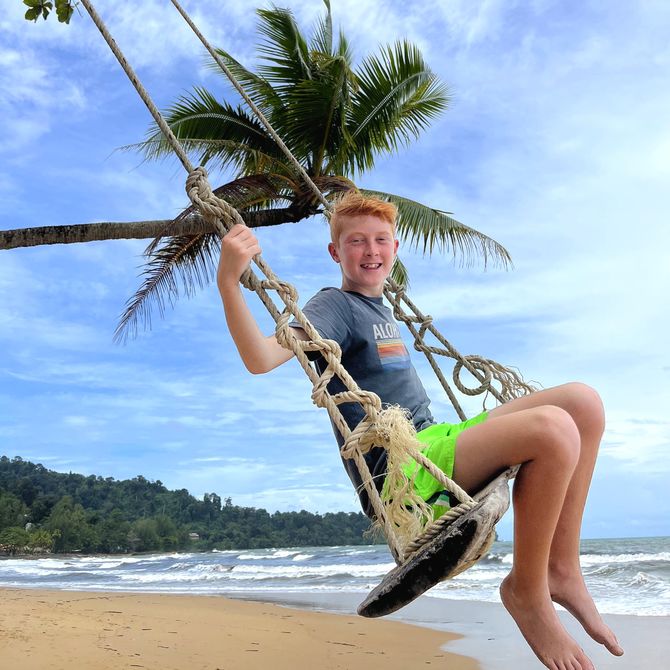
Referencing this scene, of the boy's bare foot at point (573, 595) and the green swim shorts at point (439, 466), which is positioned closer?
the green swim shorts at point (439, 466)

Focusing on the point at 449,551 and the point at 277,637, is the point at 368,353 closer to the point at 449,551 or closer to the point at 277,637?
the point at 449,551

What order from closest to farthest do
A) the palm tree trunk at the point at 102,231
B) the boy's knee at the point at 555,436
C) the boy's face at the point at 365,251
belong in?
1. the boy's knee at the point at 555,436
2. the boy's face at the point at 365,251
3. the palm tree trunk at the point at 102,231

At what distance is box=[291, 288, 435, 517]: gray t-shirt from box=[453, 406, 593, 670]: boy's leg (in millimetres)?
378

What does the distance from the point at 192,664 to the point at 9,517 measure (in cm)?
2593

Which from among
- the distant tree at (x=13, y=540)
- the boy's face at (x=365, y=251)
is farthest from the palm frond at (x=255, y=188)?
the distant tree at (x=13, y=540)

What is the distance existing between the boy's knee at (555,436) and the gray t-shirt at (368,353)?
0.49 meters

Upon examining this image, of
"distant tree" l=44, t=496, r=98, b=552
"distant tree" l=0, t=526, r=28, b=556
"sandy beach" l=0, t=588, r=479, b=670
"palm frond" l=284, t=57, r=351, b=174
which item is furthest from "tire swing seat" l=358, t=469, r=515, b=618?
"distant tree" l=44, t=496, r=98, b=552

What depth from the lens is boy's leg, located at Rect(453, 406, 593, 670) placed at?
1.66m

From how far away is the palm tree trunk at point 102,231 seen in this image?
4227 mm

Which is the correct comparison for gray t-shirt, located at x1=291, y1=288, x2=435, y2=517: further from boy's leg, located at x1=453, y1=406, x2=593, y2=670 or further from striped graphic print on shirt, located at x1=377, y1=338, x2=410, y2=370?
boy's leg, located at x1=453, y1=406, x2=593, y2=670

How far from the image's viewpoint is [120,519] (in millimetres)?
28688

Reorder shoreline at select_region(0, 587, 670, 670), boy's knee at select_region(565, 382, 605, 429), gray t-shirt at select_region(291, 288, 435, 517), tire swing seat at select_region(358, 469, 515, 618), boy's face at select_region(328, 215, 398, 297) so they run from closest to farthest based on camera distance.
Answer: tire swing seat at select_region(358, 469, 515, 618), boy's knee at select_region(565, 382, 605, 429), gray t-shirt at select_region(291, 288, 435, 517), boy's face at select_region(328, 215, 398, 297), shoreline at select_region(0, 587, 670, 670)

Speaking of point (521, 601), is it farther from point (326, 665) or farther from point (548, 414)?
point (326, 665)

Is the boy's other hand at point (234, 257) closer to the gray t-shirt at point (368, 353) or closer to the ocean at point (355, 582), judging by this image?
the gray t-shirt at point (368, 353)
